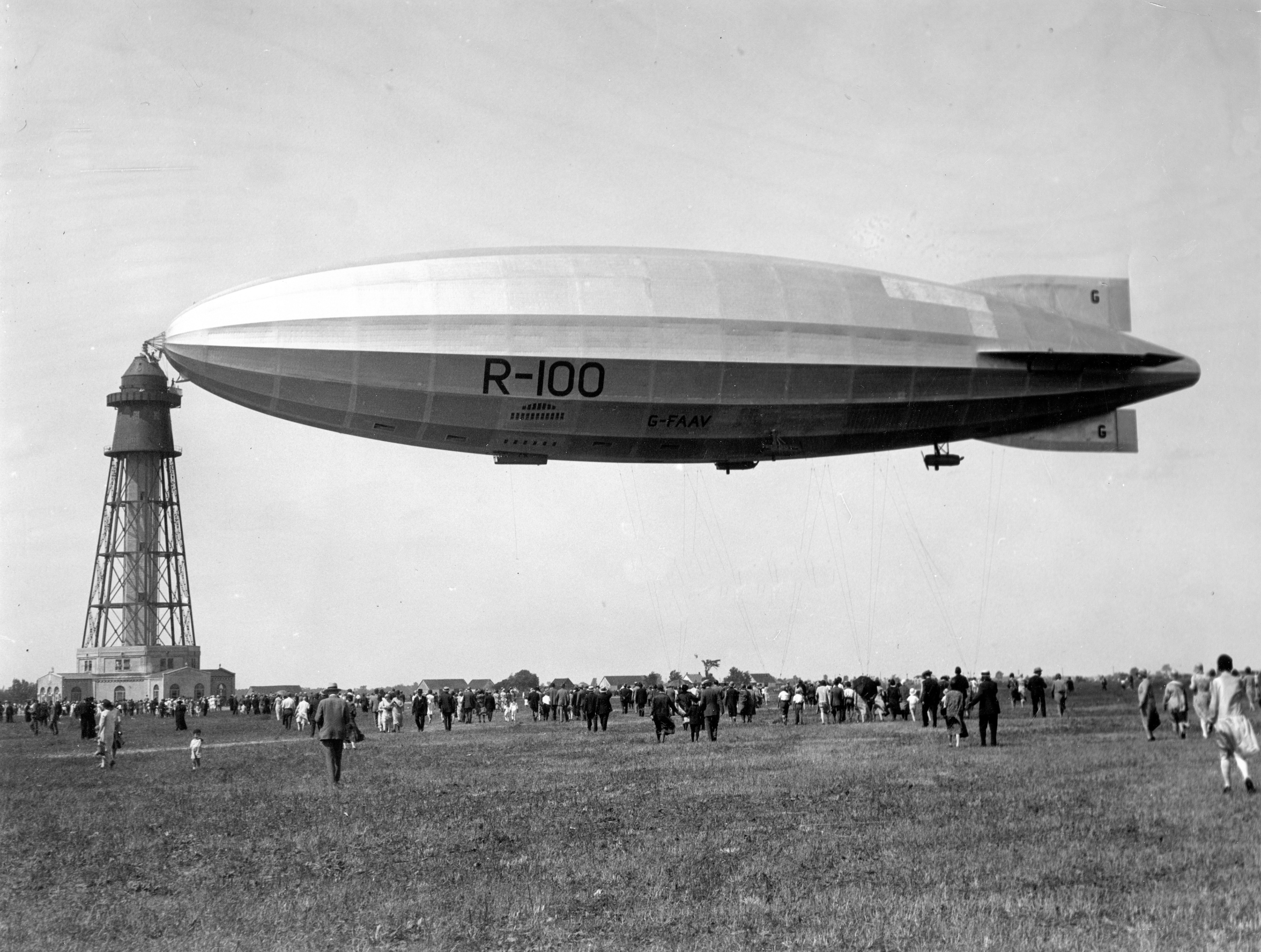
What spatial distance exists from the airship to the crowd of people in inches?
221

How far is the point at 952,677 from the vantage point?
26.5 meters

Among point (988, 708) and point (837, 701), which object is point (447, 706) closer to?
point (837, 701)

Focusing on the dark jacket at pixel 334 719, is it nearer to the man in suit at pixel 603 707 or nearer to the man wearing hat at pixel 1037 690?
the man in suit at pixel 603 707

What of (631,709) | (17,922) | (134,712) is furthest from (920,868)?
(134,712)

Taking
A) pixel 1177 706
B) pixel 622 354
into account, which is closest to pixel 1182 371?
pixel 1177 706

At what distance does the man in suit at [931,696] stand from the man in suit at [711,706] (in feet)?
18.2

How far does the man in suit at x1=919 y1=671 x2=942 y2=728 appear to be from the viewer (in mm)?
31531

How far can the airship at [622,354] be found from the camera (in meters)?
22.0

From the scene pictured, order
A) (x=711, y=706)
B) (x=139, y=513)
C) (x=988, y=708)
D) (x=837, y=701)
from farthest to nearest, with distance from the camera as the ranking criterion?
1. (x=139, y=513)
2. (x=837, y=701)
3. (x=711, y=706)
4. (x=988, y=708)

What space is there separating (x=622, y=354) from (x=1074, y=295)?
42.6 feet

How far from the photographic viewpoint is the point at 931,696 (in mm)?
31703

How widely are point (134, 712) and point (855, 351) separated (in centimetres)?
9408

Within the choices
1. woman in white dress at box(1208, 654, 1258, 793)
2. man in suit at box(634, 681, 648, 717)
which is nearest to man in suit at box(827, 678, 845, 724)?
man in suit at box(634, 681, 648, 717)

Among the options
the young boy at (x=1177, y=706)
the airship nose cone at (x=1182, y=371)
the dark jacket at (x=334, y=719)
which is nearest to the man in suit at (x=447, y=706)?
the dark jacket at (x=334, y=719)
